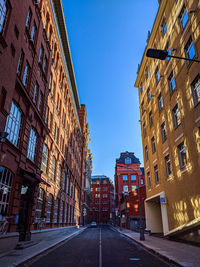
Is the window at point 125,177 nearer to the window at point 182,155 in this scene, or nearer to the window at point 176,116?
the window at point 176,116

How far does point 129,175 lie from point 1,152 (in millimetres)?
65853

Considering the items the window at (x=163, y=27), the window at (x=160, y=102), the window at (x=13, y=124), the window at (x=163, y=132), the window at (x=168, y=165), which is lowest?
the window at (x=168, y=165)

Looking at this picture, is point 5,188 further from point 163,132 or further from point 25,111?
point 163,132

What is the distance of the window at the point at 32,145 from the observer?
16.4 meters

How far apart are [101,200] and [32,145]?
323 feet

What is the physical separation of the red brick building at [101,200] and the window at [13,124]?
9276 cm

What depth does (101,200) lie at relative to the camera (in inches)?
4306

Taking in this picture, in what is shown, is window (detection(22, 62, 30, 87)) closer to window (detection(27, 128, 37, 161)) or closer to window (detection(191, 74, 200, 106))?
window (detection(27, 128, 37, 161))

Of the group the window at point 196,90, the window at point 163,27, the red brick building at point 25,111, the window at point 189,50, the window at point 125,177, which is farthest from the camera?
the window at point 125,177

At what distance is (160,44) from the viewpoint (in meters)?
22.8

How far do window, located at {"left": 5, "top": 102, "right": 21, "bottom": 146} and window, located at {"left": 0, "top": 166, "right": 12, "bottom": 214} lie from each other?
6.68 feet

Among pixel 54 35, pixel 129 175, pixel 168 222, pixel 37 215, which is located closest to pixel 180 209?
pixel 168 222

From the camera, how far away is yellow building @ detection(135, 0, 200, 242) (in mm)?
14586

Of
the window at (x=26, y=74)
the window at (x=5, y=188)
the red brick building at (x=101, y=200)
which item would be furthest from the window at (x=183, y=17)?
the red brick building at (x=101, y=200)
